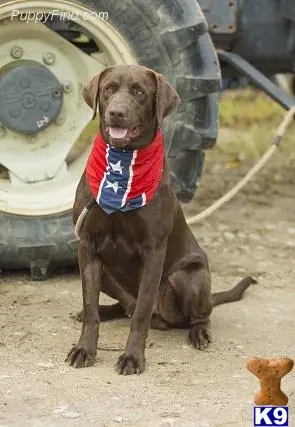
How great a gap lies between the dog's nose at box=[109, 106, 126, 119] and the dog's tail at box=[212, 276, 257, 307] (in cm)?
123

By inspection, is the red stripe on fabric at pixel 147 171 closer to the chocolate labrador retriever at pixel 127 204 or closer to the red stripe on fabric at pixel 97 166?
the chocolate labrador retriever at pixel 127 204

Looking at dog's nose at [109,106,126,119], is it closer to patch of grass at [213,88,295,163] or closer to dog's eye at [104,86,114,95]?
dog's eye at [104,86,114,95]

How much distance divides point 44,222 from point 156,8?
1078 mm

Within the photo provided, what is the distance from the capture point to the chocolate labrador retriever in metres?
3.99

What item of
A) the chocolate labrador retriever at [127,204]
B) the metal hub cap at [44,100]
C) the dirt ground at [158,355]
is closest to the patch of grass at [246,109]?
the dirt ground at [158,355]

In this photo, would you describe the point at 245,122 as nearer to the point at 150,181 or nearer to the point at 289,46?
the point at 289,46

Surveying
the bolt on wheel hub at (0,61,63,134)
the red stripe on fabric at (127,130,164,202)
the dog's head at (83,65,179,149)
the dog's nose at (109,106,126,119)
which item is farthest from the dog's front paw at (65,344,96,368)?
the bolt on wheel hub at (0,61,63,134)

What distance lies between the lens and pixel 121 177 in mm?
4102

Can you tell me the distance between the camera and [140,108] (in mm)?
3982

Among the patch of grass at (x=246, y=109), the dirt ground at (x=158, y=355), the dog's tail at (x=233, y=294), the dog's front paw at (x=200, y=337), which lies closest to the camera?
the dirt ground at (x=158, y=355)

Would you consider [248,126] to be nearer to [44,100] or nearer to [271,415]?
[44,100]

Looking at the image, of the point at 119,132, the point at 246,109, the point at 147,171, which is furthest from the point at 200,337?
the point at 246,109

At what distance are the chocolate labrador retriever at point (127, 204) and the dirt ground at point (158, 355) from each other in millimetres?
121

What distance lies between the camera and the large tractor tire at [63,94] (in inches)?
194
